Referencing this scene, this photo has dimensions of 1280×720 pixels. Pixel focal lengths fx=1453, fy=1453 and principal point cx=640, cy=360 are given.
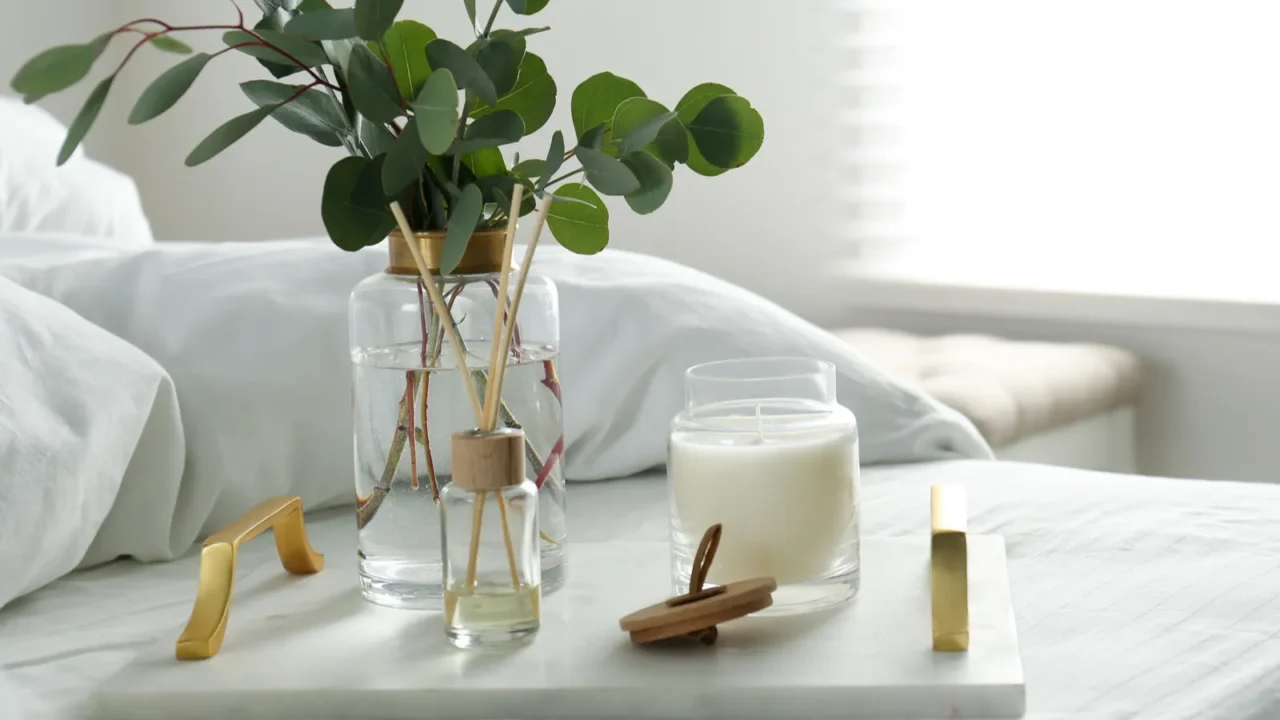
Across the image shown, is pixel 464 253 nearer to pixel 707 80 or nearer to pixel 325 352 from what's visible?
pixel 325 352

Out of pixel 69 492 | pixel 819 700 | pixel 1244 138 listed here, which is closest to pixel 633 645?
pixel 819 700

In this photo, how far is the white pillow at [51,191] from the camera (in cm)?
177

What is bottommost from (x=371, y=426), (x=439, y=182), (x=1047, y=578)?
(x=1047, y=578)

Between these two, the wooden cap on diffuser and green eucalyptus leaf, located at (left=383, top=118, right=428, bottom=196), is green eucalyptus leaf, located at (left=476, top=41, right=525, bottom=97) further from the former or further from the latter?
the wooden cap on diffuser

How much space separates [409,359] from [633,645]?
0.64 feet

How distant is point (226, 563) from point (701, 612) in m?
0.25

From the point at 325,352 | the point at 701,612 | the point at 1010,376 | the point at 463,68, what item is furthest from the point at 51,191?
the point at 701,612

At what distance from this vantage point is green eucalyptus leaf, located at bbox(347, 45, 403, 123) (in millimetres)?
664

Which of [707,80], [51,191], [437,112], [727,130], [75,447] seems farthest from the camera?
[707,80]

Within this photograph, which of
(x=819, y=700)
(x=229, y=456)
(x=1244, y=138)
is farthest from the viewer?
(x=1244, y=138)

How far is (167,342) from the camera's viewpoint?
1029mm

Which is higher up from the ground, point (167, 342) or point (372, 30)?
point (372, 30)

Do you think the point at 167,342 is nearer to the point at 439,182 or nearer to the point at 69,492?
the point at 69,492

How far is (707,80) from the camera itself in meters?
2.45
